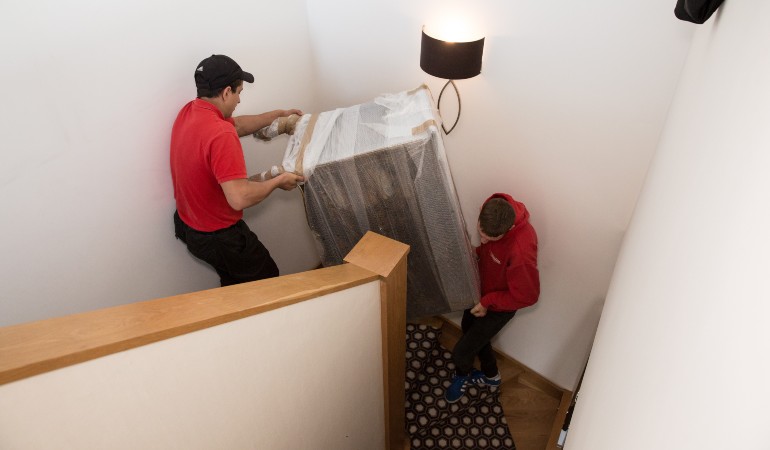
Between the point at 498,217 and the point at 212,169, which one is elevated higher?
the point at 212,169

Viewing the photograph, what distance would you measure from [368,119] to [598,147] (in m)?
0.88

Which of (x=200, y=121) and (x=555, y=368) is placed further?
(x=555, y=368)

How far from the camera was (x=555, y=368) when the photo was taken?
8.56ft

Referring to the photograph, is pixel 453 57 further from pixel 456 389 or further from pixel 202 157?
pixel 456 389

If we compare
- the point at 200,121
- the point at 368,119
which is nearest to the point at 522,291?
the point at 368,119

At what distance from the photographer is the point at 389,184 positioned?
6.42 ft

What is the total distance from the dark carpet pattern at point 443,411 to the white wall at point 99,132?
4.38 ft

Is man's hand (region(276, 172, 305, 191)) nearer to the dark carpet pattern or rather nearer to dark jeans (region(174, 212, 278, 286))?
dark jeans (region(174, 212, 278, 286))

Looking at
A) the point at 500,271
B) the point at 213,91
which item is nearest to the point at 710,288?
the point at 500,271

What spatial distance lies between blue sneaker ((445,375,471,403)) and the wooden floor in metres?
0.23

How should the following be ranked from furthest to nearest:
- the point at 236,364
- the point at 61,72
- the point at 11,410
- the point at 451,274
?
the point at 451,274
the point at 61,72
the point at 236,364
the point at 11,410

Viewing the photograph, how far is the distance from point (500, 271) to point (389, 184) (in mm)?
668

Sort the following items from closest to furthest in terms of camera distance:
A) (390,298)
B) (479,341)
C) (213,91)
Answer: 1. (390,298)
2. (213,91)
3. (479,341)

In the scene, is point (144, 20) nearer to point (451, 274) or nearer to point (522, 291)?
point (451, 274)
